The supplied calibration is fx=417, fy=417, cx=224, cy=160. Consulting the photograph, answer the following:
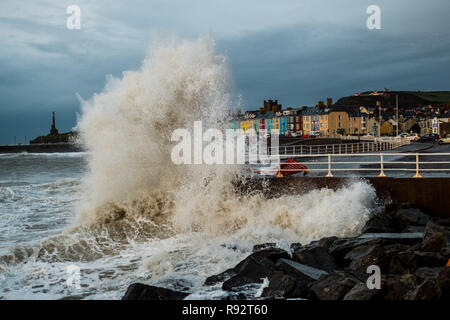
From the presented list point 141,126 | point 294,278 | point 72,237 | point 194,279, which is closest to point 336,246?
point 294,278

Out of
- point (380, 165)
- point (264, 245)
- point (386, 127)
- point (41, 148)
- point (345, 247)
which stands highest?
point (386, 127)

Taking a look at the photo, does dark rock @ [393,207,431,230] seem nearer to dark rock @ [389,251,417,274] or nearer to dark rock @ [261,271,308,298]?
dark rock @ [389,251,417,274]

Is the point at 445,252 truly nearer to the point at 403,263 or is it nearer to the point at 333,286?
the point at 403,263

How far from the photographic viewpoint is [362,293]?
219 inches

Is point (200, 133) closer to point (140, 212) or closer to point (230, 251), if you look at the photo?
point (140, 212)

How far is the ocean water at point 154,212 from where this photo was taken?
823cm

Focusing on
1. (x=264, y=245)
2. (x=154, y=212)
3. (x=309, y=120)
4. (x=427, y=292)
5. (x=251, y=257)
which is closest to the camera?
(x=427, y=292)

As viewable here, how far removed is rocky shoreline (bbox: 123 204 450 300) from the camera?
18.8 ft

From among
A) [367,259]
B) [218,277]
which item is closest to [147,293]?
[218,277]

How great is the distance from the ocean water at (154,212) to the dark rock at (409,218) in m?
0.76

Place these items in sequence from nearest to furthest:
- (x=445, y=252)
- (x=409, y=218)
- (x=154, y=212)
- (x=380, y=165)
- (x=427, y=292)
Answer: (x=427, y=292), (x=445, y=252), (x=409, y=218), (x=154, y=212), (x=380, y=165)

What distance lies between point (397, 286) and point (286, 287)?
159 centimetres

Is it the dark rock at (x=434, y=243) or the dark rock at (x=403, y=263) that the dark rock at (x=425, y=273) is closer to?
the dark rock at (x=403, y=263)

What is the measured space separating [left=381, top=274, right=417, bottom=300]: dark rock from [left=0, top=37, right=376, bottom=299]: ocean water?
199 centimetres
